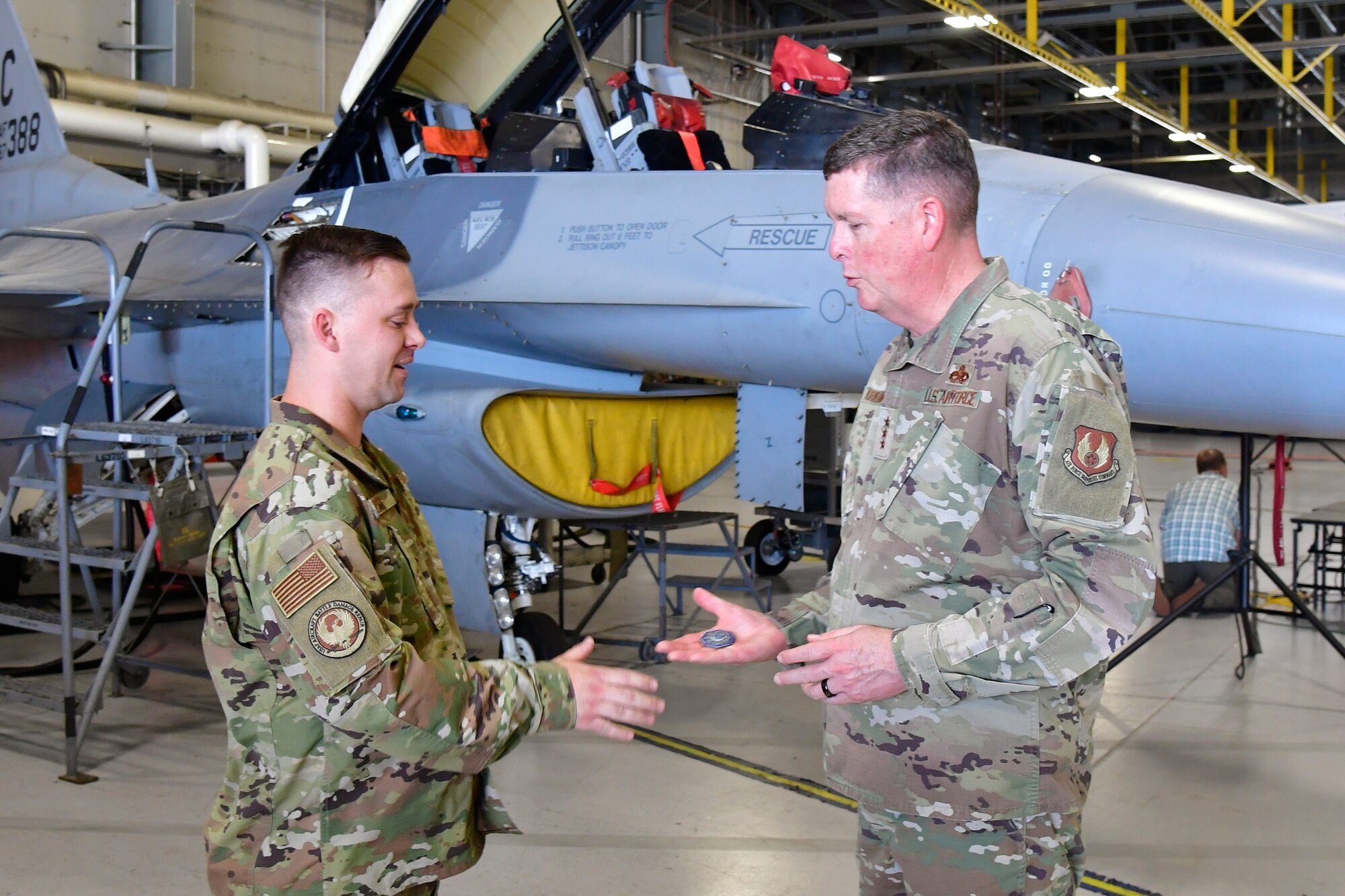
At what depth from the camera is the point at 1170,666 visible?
6.02 m

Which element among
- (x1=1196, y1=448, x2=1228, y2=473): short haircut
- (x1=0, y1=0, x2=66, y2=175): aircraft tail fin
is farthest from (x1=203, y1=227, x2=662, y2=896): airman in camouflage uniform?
(x1=0, y1=0, x2=66, y2=175): aircraft tail fin

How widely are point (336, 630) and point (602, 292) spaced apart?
312 cm

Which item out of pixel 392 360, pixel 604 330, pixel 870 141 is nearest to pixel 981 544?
pixel 870 141

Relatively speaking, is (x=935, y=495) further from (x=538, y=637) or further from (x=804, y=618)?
Answer: (x=538, y=637)

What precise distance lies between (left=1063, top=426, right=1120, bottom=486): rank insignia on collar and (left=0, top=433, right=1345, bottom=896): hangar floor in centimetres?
219

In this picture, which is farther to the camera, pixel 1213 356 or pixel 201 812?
pixel 201 812

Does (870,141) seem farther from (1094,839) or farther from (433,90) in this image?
(433,90)

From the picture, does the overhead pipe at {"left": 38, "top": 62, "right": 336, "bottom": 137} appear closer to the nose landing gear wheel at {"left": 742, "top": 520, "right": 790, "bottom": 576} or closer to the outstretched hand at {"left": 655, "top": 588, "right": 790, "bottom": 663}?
the nose landing gear wheel at {"left": 742, "top": 520, "right": 790, "bottom": 576}

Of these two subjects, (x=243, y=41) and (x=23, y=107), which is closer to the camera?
(x=23, y=107)

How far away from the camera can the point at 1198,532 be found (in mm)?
6297

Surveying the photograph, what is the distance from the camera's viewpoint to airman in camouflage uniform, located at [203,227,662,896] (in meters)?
1.58

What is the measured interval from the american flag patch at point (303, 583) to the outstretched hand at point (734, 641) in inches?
21.7

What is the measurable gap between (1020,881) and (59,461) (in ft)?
12.5

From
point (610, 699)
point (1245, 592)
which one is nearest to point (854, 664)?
point (610, 699)
